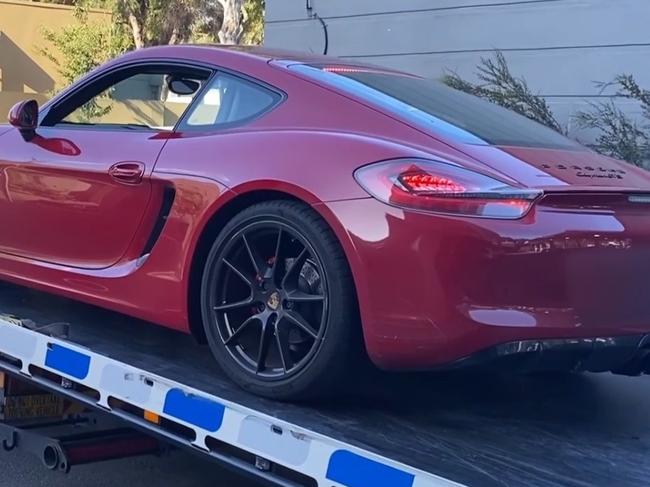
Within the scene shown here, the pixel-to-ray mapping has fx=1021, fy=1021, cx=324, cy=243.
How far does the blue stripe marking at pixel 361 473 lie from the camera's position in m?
2.64

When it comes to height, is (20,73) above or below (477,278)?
above

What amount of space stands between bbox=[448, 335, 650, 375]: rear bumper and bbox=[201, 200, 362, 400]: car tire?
0.41 m

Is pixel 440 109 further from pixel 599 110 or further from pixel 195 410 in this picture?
pixel 599 110

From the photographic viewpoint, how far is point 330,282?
3279mm

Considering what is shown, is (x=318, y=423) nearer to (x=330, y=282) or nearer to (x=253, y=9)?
(x=330, y=282)

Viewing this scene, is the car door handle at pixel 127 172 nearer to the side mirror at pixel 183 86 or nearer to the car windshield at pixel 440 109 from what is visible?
the side mirror at pixel 183 86

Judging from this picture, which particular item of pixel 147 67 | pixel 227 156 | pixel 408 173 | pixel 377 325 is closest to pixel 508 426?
pixel 377 325

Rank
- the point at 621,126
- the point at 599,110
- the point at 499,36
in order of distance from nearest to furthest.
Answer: the point at 621,126, the point at 599,110, the point at 499,36

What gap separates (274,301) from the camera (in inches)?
139

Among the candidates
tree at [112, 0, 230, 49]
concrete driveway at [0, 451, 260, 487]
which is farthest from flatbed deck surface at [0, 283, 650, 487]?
tree at [112, 0, 230, 49]

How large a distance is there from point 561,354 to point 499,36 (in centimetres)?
928

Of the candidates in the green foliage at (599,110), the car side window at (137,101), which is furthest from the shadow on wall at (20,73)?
the car side window at (137,101)

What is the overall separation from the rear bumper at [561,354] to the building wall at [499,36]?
754 centimetres

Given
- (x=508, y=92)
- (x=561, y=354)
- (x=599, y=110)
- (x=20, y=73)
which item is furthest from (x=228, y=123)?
(x=20, y=73)
